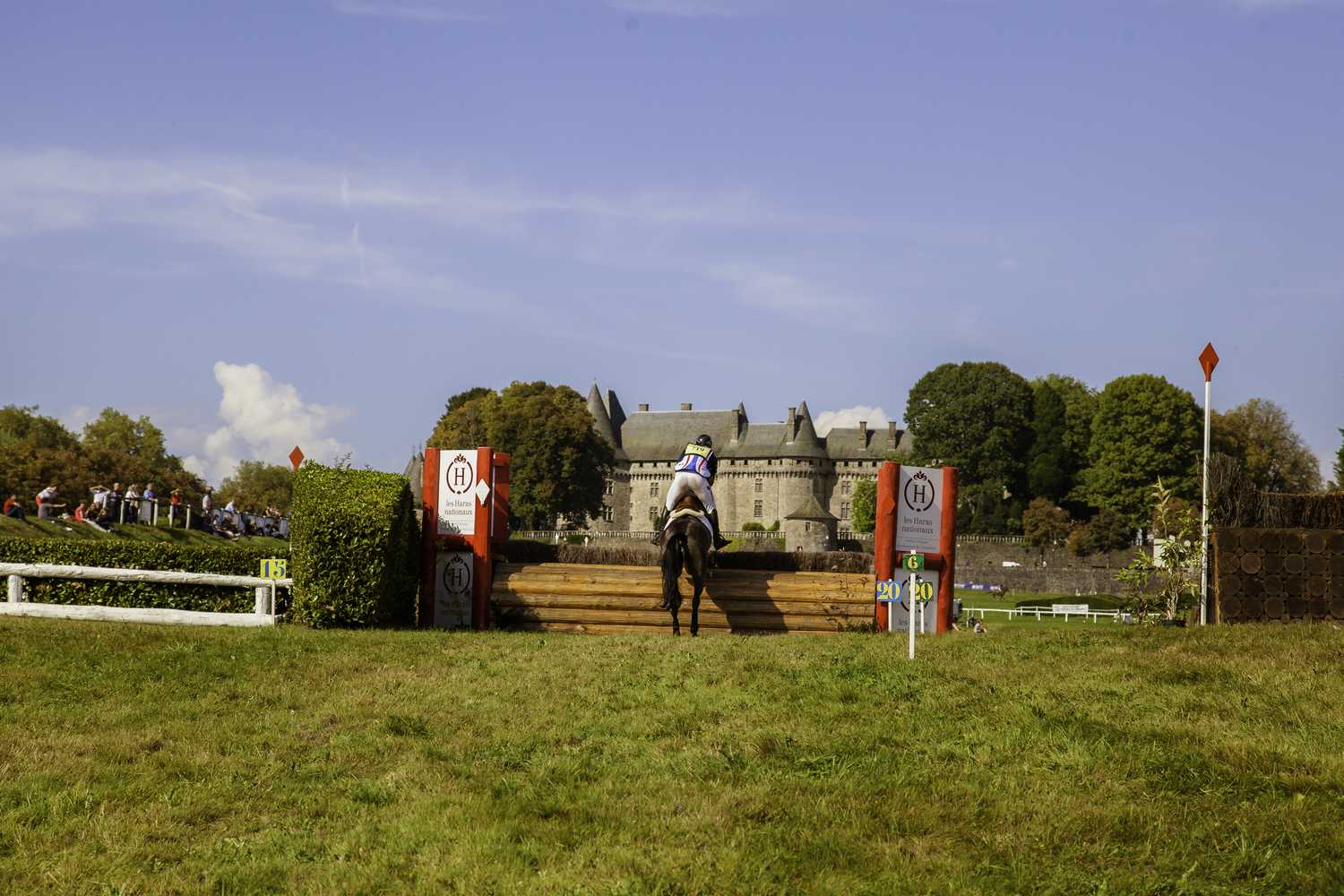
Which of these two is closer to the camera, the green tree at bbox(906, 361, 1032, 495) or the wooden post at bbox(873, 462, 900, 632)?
the wooden post at bbox(873, 462, 900, 632)

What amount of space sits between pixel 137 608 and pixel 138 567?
2.51m

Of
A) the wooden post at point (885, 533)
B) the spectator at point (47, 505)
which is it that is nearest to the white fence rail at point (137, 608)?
the wooden post at point (885, 533)

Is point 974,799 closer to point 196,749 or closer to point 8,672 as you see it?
point 196,749

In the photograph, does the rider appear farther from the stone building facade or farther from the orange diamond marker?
the stone building facade

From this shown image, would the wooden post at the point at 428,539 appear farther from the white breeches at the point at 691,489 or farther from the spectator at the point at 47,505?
the spectator at the point at 47,505

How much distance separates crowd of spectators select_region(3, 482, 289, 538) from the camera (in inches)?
1486

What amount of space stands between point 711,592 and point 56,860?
11.5 metres

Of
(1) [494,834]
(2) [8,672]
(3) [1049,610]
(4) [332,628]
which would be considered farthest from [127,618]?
(3) [1049,610]

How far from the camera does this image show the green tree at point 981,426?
93062mm

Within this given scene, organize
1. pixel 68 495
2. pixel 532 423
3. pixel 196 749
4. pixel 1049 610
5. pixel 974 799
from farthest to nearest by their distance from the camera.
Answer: pixel 532 423, pixel 1049 610, pixel 68 495, pixel 196 749, pixel 974 799

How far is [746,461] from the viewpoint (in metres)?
133

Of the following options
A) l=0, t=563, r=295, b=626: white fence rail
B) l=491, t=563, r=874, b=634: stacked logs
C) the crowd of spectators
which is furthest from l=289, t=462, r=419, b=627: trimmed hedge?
the crowd of spectators

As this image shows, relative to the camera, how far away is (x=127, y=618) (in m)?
18.0

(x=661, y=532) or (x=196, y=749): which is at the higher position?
(x=661, y=532)
